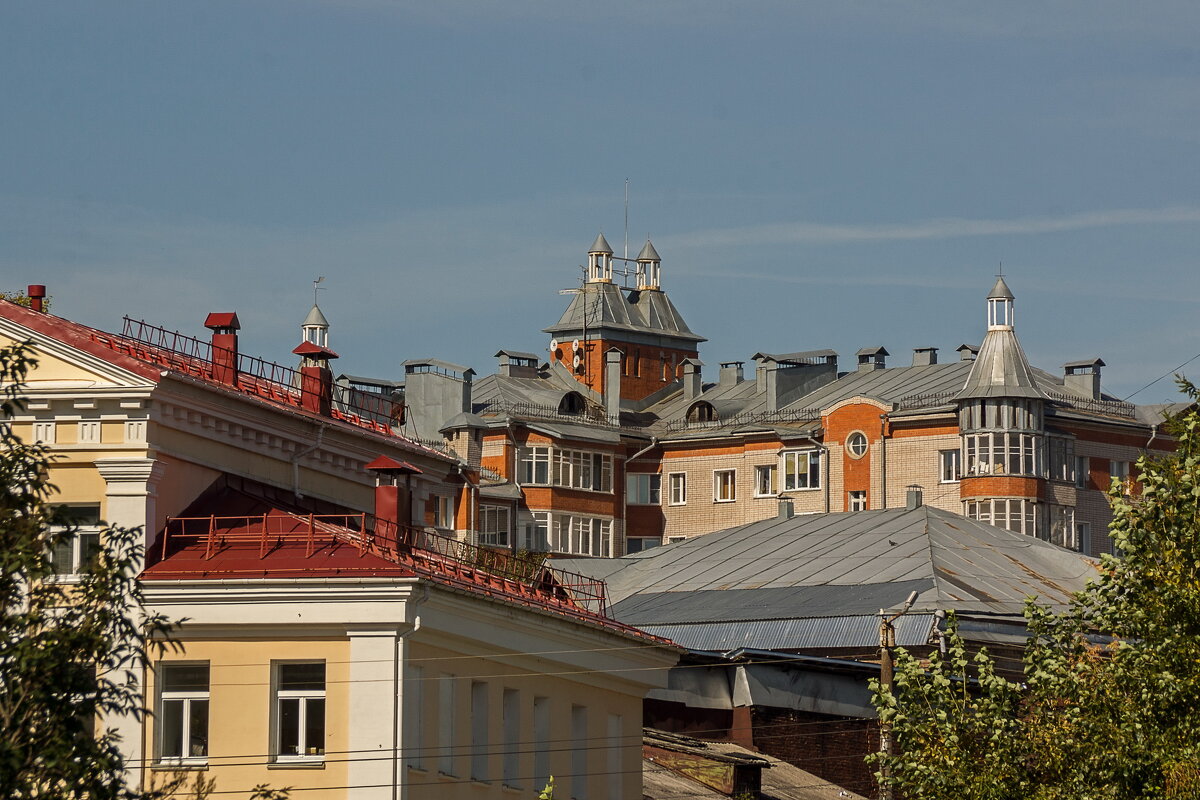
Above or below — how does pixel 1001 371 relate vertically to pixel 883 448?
above

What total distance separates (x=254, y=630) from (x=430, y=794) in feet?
12.3

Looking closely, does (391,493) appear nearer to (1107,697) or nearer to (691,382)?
(1107,697)

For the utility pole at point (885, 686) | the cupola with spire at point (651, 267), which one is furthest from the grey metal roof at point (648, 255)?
the utility pole at point (885, 686)

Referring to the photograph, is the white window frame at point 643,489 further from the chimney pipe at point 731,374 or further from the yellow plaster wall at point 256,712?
the yellow plaster wall at point 256,712

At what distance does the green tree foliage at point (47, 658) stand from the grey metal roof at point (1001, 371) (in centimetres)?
10196

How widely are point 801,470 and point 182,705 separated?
3671 inches

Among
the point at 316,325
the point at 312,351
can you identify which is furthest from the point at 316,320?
the point at 312,351

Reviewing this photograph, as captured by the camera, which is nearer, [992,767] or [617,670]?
[992,767]

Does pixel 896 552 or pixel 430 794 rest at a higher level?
pixel 896 552

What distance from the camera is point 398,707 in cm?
3712

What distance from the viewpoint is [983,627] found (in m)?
63.4

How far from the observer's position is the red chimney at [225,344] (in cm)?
4375

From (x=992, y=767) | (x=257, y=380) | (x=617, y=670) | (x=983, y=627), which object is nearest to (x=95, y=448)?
(x=257, y=380)

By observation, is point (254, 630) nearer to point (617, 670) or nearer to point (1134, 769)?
point (617, 670)
